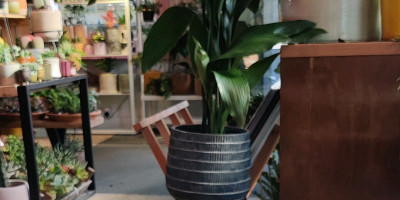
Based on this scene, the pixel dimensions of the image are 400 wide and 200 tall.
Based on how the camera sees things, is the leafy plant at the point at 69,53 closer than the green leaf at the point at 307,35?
No

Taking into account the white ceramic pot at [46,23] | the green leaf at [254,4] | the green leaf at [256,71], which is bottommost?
the green leaf at [256,71]

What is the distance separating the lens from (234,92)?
109 cm

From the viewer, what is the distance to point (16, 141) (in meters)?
2.89

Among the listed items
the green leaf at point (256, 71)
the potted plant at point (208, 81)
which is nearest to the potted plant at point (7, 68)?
the potted plant at point (208, 81)

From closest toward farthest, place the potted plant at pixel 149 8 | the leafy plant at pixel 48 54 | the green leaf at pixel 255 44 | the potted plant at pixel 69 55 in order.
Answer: the green leaf at pixel 255 44, the leafy plant at pixel 48 54, the potted plant at pixel 69 55, the potted plant at pixel 149 8

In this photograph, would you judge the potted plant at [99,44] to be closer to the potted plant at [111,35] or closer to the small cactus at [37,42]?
the potted plant at [111,35]

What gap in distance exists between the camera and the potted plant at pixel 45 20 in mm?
2703

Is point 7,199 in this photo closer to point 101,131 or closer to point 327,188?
point 327,188

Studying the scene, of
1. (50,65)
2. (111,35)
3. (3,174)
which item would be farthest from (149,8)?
(3,174)

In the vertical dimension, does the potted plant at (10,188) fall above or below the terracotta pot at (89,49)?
below

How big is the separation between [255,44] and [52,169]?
213cm

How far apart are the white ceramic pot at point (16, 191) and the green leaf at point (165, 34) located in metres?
1.43

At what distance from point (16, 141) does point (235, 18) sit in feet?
7.33

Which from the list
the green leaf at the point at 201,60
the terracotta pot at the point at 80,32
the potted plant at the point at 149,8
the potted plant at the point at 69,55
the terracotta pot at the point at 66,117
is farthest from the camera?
the terracotta pot at the point at 80,32
